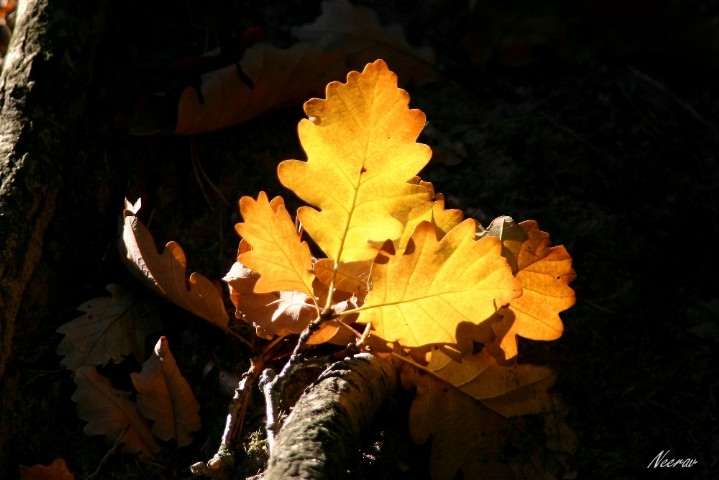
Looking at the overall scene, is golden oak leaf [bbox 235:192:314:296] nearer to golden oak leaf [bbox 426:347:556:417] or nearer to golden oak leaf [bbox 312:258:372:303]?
golden oak leaf [bbox 312:258:372:303]

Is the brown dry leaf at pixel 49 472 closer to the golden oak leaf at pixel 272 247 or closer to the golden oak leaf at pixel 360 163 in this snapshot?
the golden oak leaf at pixel 272 247

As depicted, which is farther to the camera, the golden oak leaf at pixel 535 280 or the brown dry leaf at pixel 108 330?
the brown dry leaf at pixel 108 330

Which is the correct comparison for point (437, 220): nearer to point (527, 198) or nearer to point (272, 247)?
point (272, 247)

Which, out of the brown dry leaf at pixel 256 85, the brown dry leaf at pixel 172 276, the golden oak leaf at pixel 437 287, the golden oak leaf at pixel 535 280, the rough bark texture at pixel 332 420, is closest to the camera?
the rough bark texture at pixel 332 420

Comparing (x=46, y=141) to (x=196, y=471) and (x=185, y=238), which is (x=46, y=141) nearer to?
(x=185, y=238)

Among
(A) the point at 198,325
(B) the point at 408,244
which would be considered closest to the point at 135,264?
(A) the point at 198,325

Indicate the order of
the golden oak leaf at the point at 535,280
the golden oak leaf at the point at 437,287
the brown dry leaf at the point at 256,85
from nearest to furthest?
the golden oak leaf at the point at 437,287, the golden oak leaf at the point at 535,280, the brown dry leaf at the point at 256,85
